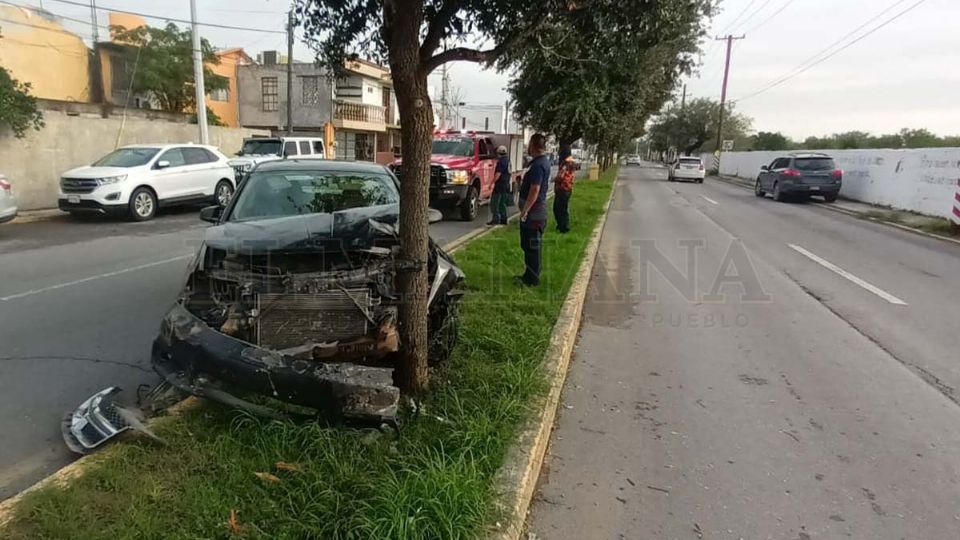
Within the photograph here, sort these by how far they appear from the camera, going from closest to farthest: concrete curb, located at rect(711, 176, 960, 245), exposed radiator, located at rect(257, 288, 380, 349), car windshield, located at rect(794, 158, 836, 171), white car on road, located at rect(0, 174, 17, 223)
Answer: exposed radiator, located at rect(257, 288, 380, 349)
white car on road, located at rect(0, 174, 17, 223)
concrete curb, located at rect(711, 176, 960, 245)
car windshield, located at rect(794, 158, 836, 171)

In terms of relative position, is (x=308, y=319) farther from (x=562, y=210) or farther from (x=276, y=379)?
(x=562, y=210)

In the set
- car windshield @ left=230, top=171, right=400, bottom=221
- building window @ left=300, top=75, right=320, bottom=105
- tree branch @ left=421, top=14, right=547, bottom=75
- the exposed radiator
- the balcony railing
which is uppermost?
building window @ left=300, top=75, right=320, bottom=105

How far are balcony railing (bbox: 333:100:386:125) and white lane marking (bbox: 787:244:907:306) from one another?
2850cm

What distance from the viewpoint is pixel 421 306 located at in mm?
3605

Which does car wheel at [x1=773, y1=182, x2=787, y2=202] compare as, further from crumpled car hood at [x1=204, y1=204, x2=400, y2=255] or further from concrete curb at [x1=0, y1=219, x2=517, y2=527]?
concrete curb at [x1=0, y1=219, x2=517, y2=527]

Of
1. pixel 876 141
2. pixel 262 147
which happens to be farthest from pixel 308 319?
pixel 876 141

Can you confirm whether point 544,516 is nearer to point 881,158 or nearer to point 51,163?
point 51,163

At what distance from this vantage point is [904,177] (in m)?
17.9

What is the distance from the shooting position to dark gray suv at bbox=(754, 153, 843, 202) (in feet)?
66.8

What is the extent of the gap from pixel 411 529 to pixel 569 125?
481 inches

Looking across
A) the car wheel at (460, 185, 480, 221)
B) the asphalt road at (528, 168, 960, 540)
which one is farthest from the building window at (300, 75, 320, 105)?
the asphalt road at (528, 168, 960, 540)

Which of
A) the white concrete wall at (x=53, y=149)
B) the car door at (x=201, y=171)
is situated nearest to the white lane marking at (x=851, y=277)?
the car door at (x=201, y=171)

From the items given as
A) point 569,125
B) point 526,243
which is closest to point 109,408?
point 526,243

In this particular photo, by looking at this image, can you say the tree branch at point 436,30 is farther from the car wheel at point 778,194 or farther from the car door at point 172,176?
the car wheel at point 778,194
